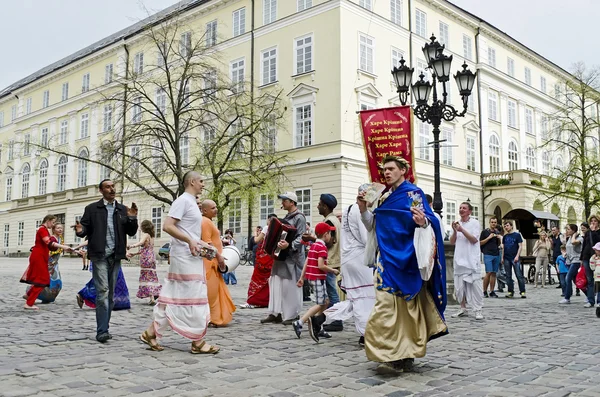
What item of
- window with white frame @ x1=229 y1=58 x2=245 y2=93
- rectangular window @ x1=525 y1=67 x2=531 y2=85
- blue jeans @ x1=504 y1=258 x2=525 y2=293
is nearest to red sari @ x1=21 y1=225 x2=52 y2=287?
blue jeans @ x1=504 y1=258 x2=525 y2=293

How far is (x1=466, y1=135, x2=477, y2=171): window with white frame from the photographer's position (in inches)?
1481

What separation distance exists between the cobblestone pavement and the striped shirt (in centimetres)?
81

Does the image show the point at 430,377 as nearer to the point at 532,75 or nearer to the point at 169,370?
the point at 169,370

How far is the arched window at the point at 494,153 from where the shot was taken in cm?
3950

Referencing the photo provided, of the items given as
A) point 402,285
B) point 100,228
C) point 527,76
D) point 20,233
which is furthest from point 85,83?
point 402,285

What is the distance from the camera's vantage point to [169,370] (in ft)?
17.1

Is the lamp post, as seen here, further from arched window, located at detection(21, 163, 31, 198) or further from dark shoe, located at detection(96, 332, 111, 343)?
arched window, located at detection(21, 163, 31, 198)

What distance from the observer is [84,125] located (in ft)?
153

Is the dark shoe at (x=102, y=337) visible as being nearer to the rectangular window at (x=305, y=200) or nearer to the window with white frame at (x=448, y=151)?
the rectangular window at (x=305, y=200)

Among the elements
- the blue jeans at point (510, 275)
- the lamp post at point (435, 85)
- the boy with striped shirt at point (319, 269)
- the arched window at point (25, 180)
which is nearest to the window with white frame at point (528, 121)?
the blue jeans at point (510, 275)

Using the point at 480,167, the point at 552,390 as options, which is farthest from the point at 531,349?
the point at 480,167

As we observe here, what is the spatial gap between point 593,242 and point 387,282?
7.45 m

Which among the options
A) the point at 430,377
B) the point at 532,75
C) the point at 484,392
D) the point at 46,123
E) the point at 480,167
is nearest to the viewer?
the point at 484,392

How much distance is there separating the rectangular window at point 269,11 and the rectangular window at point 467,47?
44.2 feet
